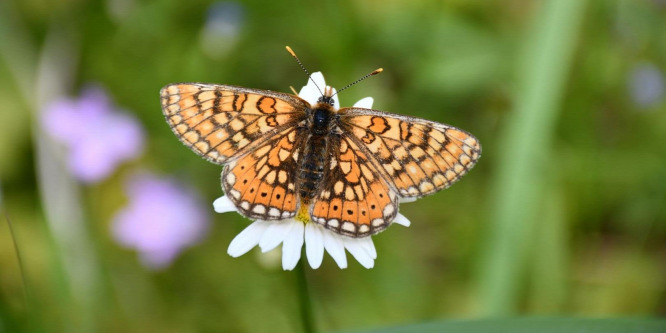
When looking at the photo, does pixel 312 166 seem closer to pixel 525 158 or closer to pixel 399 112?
pixel 525 158

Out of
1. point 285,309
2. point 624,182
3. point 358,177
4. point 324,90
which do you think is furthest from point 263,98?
point 624,182

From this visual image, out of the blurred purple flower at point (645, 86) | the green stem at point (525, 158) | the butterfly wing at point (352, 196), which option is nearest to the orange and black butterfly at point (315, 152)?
the butterfly wing at point (352, 196)

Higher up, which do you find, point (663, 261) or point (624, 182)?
point (624, 182)

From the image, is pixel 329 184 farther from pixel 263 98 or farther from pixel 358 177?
pixel 263 98

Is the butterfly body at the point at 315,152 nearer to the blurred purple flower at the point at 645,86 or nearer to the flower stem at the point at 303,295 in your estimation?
the flower stem at the point at 303,295

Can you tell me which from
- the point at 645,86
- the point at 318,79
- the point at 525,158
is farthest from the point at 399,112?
the point at 645,86

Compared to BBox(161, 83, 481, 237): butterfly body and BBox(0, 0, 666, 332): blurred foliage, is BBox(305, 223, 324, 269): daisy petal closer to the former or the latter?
BBox(161, 83, 481, 237): butterfly body

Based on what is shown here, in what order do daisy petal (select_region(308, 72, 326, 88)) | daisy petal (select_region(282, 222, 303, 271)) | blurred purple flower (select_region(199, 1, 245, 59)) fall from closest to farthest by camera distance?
1. daisy petal (select_region(282, 222, 303, 271))
2. daisy petal (select_region(308, 72, 326, 88))
3. blurred purple flower (select_region(199, 1, 245, 59))

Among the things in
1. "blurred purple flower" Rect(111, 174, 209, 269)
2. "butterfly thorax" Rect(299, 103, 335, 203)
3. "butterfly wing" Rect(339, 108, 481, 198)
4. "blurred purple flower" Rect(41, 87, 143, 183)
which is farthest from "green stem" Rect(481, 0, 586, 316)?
"blurred purple flower" Rect(41, 87, 143, 183)
